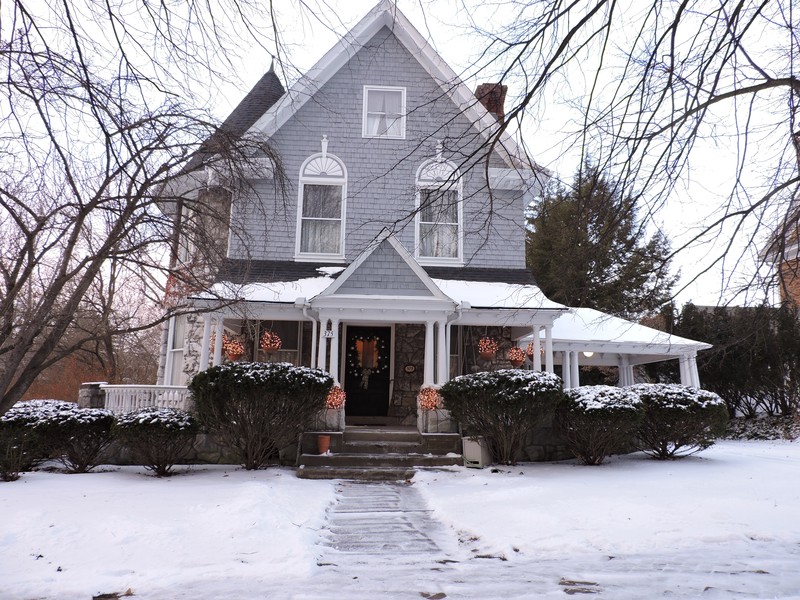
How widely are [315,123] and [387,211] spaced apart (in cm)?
255

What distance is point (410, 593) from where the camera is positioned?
3.79 metres

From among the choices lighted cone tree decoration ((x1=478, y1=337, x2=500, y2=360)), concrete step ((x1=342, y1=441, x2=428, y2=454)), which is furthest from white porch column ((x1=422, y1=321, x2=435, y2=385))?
lighted cone tree decoration ((x1=478, y1=337, x2=500, y2=360))

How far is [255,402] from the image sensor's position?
866 cm

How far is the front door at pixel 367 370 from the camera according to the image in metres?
12.4

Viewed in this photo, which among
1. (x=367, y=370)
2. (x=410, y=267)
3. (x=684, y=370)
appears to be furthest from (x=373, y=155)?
(x=684, y=370)

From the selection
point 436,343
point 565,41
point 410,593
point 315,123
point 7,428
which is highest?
point 315,123

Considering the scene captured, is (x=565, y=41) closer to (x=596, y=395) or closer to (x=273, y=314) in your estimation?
(x=596, y=395)

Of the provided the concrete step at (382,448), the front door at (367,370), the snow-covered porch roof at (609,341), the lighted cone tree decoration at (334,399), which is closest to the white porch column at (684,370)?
the snow-covered porch roof at (609,341)

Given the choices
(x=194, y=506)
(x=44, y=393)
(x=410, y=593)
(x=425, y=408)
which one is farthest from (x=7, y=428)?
(x=44, y=393)

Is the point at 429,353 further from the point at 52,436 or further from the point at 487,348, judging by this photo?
the point at 52,436

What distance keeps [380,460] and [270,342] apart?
3.57m

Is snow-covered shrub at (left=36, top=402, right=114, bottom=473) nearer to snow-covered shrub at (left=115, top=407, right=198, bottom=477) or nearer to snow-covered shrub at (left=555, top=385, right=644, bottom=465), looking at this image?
snow-covered shrub at (left=115, top=407, right=198, bottom=477)

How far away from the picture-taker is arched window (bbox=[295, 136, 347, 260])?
12.7m

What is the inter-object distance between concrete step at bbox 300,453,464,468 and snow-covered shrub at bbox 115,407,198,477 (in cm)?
178
